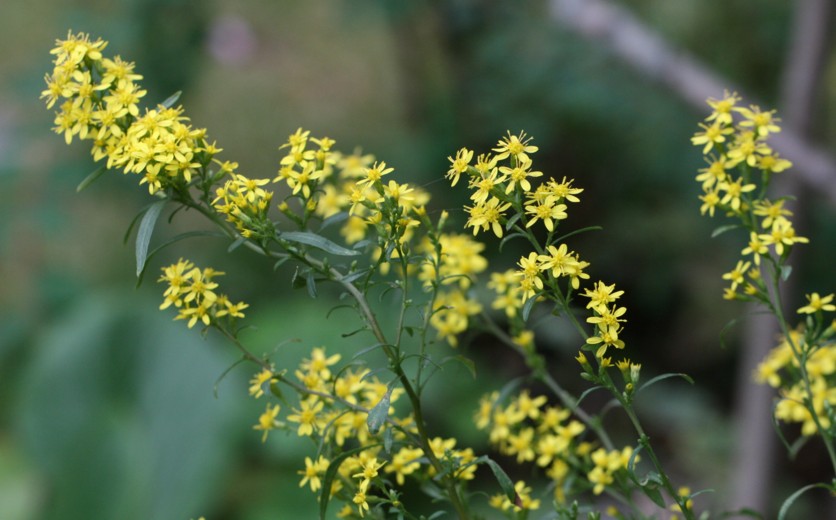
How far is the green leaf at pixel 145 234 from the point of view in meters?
0.93

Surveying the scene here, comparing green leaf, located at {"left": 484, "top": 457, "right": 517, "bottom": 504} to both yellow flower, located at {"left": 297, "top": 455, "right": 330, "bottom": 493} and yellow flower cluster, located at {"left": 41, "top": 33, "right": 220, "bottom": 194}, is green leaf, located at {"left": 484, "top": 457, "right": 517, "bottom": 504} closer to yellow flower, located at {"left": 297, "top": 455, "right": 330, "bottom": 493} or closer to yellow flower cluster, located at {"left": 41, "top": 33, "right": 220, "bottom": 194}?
yellow flower, located at {"left": 297, "top": 455, "right": 330, "bottom": 493}

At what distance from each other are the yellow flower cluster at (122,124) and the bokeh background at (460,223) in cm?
219

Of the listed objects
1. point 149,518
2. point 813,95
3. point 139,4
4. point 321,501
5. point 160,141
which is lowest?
point 321,501

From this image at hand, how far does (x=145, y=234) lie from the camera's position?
964 mm

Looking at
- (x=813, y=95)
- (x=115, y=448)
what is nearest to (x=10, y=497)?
(x=115, y=448)

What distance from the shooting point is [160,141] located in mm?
921

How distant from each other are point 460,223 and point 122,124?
259 centimetres

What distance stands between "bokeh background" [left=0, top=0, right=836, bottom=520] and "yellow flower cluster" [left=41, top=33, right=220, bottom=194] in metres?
2.19

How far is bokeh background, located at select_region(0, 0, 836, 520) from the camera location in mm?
3064

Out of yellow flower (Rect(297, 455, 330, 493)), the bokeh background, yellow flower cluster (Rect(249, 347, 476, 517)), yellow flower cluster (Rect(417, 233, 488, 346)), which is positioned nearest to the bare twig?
the bokeh background

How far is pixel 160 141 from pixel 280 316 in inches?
123

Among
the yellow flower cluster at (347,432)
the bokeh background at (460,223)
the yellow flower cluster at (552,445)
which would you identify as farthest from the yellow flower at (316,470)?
the bokeh background at (460,223)

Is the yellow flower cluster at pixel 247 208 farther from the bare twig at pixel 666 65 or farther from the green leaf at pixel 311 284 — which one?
the bare twig at pixel 666 65

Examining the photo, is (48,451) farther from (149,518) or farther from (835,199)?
(835,199)
